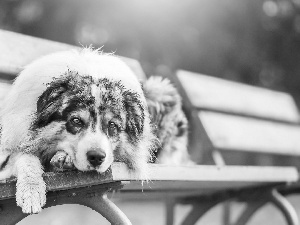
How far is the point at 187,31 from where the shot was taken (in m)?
14.6

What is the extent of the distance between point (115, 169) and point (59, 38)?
11.3m

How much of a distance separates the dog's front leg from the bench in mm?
32

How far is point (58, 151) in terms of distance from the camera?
2887 mm

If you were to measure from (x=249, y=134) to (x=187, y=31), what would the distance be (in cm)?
960

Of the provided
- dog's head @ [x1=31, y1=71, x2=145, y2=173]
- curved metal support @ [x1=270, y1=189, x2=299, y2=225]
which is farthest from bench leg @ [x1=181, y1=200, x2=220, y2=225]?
dog's head @ [x1=31, y1=71, x2=145, y2=173]

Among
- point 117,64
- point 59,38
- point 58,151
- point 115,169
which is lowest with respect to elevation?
point 115,169

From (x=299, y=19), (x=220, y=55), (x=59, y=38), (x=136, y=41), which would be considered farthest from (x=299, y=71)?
(x=59, y=38)

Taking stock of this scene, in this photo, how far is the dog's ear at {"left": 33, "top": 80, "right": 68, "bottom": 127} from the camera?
2.86 metres

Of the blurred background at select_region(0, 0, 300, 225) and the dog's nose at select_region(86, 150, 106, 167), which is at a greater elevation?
the blurred background at select_region(0, 0, 300, 225)

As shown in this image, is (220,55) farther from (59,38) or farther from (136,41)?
(59,38)

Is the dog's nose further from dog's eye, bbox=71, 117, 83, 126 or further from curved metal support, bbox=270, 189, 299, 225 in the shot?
curved metal support, bbox=270, 189, 299, 225

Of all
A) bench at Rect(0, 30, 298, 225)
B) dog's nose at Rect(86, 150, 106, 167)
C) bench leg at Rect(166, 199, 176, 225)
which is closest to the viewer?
bench at Rect(0, 30, 298, 225)

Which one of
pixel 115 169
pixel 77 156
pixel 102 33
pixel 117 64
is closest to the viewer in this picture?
pixel 115 169

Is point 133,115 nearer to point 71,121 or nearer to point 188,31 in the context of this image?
point 71,121
